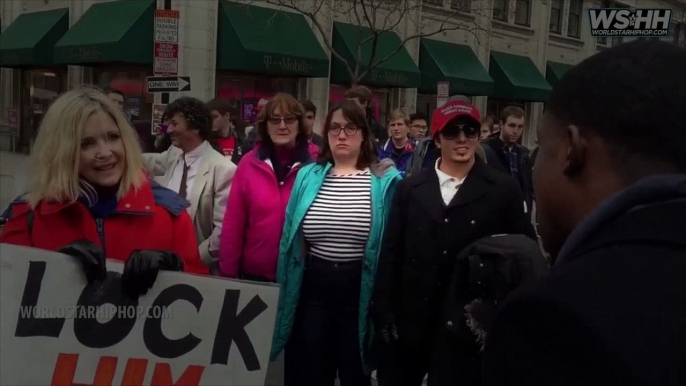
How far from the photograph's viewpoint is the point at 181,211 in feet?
10.8

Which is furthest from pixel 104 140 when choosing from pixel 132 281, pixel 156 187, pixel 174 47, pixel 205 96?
pixel 205 96

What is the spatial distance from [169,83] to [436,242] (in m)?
8.56

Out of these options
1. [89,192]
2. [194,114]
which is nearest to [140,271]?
[89,192]

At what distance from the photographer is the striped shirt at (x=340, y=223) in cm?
Answer: 439

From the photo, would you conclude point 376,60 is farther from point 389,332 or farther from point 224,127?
point 389,332

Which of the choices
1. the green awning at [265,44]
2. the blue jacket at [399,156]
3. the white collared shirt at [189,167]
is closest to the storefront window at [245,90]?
Answer: the green awning at [265,44]

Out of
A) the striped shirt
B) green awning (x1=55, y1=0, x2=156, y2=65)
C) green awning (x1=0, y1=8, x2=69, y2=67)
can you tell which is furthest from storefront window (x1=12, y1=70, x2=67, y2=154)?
the striped shirt

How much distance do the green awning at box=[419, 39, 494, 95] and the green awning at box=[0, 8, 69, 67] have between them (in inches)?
414

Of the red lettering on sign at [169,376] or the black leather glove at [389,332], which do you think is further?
the black leather glove at [389,332]

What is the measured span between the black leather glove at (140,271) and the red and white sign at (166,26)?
9532mm

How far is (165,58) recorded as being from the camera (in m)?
12.1

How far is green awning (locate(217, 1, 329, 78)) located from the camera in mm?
19109

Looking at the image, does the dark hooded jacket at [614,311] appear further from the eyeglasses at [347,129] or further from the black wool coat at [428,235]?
the eyeglasses at [347,129]

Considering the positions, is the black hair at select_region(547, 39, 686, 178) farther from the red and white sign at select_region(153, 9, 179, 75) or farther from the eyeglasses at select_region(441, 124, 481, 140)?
the red and white sign at select_region(153, 9, 179, 75)
